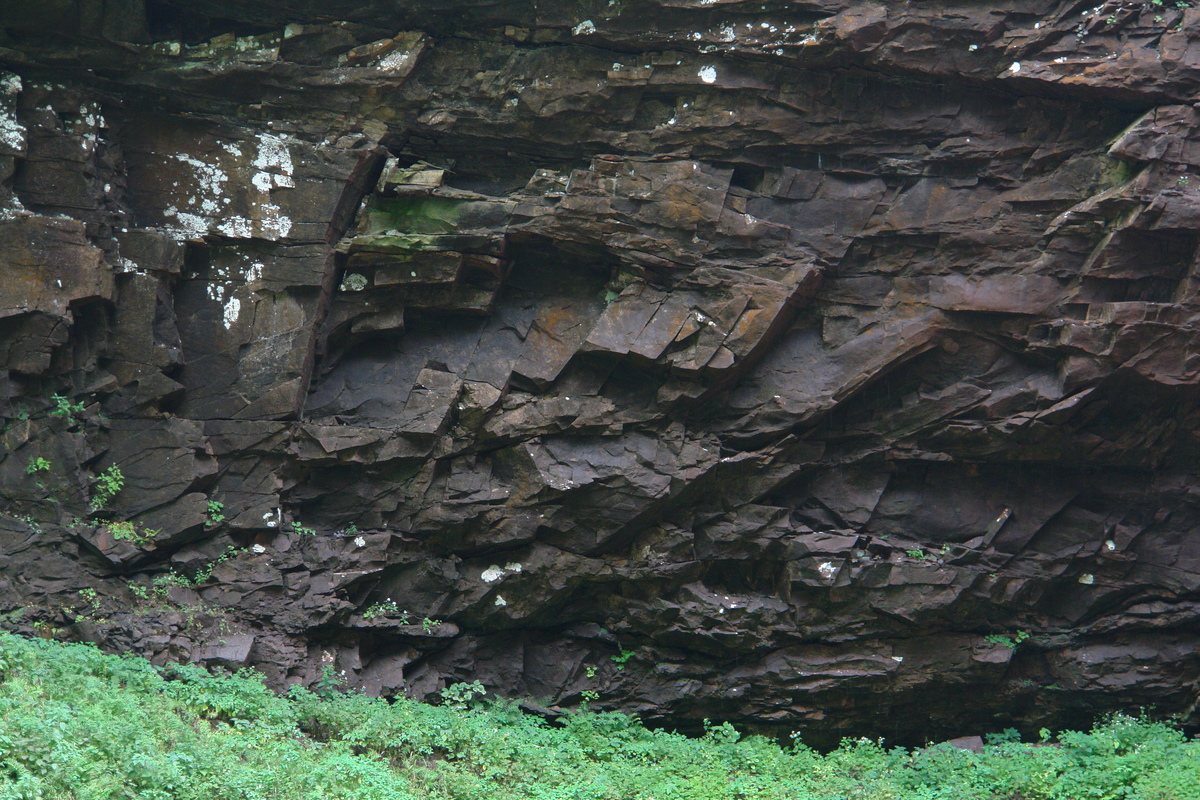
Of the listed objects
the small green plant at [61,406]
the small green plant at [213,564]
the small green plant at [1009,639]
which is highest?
the small green plant at [61,406]

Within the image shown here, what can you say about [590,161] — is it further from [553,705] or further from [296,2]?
[553,705]

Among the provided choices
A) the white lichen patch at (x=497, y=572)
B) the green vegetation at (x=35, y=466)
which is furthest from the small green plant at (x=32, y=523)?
the white lichen patch at (x=497, y=572)

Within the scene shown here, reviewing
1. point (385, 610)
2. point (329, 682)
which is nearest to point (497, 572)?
point (385, 610)

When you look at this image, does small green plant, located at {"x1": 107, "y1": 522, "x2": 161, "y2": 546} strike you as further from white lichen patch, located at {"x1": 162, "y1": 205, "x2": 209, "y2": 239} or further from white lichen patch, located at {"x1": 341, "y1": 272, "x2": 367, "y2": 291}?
white lichen patch, located at {"x1": 341, "y1": 272, "x2": 367, "y2": 291}

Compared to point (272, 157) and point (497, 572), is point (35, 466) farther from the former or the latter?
point (497, 572)

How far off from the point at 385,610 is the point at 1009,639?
799 centimetres

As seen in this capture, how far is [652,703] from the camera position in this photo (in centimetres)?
1225

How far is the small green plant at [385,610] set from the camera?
1180 centimetres

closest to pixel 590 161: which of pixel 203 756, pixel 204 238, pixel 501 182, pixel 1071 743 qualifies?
pixel 501 182

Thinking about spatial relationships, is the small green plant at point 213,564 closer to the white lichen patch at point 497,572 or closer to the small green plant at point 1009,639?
the white lichen patch at point 497,572

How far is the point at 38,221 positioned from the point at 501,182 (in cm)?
547

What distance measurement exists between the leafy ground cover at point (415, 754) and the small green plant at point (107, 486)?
1.97 meters

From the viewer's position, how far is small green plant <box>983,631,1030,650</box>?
12062mm

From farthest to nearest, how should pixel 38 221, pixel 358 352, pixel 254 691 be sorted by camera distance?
pixel 358 352 < pixel 38 221 < pixel 254 691
